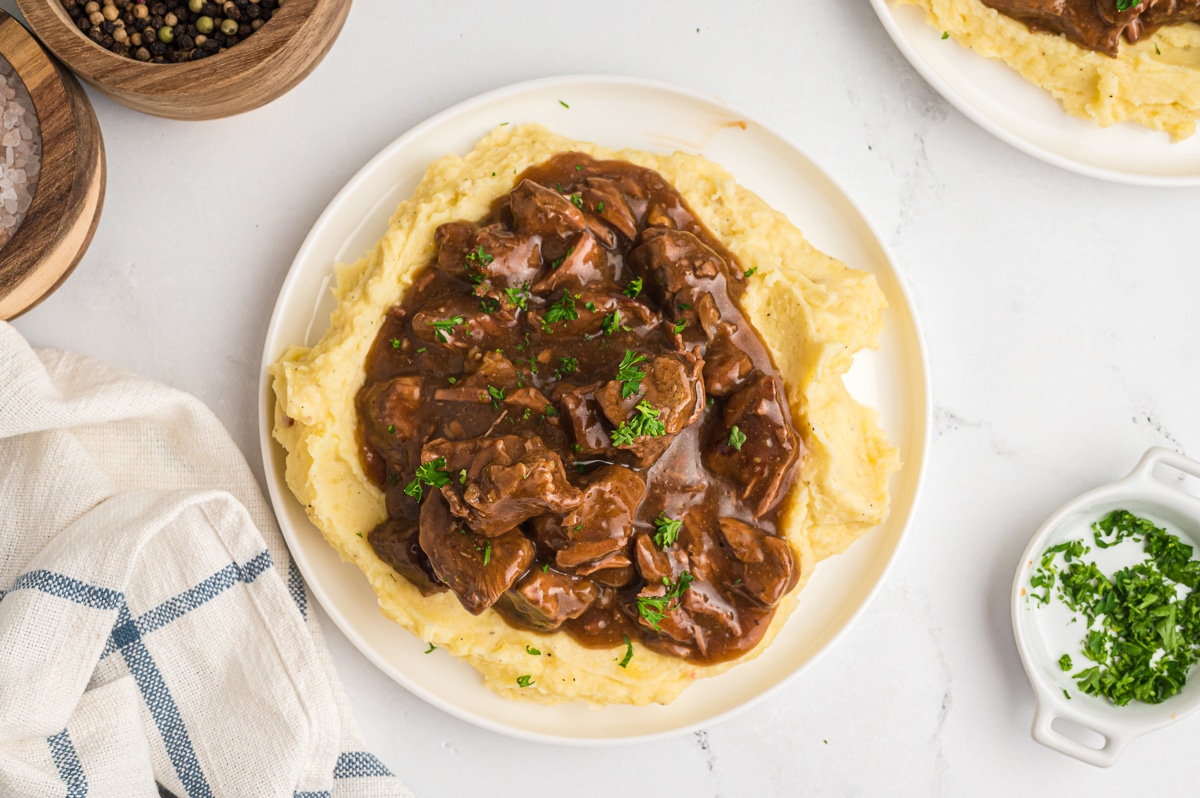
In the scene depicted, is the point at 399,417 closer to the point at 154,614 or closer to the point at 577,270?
the point at 577,270

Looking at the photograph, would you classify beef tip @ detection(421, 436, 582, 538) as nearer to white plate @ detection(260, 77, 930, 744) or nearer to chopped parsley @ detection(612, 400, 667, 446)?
chopped parsley @ detection(612, 400, 667, 446)

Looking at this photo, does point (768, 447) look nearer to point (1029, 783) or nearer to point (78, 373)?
point (1029, 783)

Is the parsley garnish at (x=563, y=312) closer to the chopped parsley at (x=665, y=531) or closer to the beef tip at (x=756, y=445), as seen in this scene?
the beef tip at (x=756, y=445)

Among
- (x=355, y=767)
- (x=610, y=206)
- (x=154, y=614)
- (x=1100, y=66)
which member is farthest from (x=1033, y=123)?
(x=154, y=614)

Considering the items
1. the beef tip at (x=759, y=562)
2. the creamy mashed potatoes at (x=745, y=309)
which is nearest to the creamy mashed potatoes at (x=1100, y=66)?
the creamy mashed potatoes at (x=745, y=309)

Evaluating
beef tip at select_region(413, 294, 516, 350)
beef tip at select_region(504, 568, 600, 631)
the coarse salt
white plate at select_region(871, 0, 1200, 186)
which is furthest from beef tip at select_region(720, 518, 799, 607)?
the coarse salt

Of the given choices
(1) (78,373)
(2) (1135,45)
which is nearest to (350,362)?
(1) (78,373)
